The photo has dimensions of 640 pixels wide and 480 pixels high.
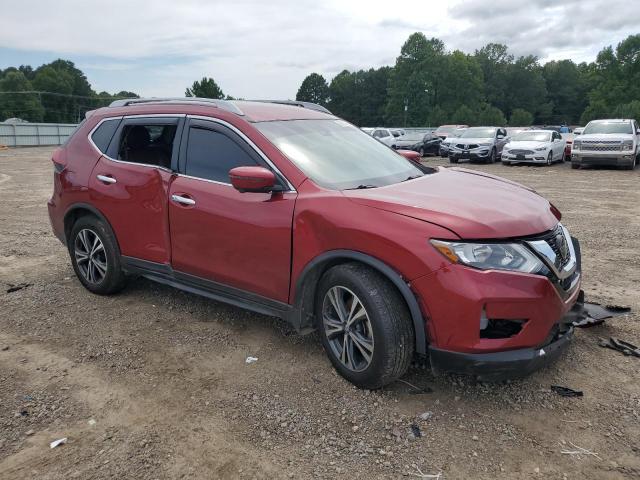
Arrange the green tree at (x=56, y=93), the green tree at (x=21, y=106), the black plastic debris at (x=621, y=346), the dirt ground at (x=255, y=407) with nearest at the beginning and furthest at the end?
1. the dirt ground at (x=255, y=407)
2. the black plastic debris at (x=621, y=346)
3. the green tree at (x=21, y=106)
4. the green tree at (x=56, y=93)

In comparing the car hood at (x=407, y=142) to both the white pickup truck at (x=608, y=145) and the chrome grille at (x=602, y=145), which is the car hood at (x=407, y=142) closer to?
the white pickup truck at (x=608, y=145)

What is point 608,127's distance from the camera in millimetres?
18344

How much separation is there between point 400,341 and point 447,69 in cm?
9271

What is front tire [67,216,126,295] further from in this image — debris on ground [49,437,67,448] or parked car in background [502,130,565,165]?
parked car in background [502,130,565,165]

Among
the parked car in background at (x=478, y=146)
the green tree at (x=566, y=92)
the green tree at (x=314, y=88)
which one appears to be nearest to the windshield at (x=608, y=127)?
the parked car in background at (x=478, y=146)

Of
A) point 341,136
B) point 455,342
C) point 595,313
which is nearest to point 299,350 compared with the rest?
point 455,342

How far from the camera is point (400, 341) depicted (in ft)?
9.86

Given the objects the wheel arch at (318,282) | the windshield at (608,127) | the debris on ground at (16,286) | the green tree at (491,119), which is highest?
the green tree at (491,119)

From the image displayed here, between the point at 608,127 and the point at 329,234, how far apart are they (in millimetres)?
18585

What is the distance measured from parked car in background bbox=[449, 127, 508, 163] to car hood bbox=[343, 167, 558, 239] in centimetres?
1911

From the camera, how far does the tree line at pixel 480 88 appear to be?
78625 millimetres

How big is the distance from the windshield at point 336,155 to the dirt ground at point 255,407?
129 cm

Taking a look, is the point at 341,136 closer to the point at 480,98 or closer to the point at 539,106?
the point at 480,98

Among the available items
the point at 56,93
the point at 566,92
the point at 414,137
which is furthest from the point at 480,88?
the point at 56,93
